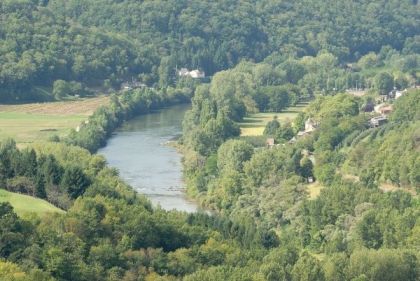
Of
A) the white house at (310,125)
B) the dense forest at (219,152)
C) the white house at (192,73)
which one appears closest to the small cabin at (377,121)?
the dense forest at (219,152)

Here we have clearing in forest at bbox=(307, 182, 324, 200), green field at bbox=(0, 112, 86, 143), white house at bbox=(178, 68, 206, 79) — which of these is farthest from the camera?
white house at bbox=(178, 68, 206, 79)

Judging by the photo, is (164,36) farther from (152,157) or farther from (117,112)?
(152,157)

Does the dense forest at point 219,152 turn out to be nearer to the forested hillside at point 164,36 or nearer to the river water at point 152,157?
the forested hillside at point 164,36

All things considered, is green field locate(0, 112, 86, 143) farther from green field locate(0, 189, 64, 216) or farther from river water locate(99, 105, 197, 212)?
green field locate(0, 189, 64, 216)

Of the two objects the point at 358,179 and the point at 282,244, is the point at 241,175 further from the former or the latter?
the point at 282,244

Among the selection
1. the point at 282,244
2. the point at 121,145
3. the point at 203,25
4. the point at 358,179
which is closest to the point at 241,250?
the point at 282,244

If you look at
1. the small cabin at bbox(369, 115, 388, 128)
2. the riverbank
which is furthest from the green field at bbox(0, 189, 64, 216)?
the small cabin at bbox(369, 115, 388, 128)

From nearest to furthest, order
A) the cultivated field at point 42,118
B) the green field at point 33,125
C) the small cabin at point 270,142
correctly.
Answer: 1. the small cabin at point 270,142
2. the green field at point 33,125
3. the cultivated field at point 42,118
